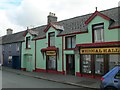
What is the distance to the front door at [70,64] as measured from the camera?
20641 mm

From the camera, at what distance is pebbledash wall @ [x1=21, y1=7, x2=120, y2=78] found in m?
16.6

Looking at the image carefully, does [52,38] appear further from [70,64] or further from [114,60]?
[114,60]

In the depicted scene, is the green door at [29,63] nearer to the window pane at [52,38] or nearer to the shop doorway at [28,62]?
the shop doorway at [28,62]

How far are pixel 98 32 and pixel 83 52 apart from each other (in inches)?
96.3

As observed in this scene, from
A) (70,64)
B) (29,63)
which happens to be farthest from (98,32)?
(29,63)

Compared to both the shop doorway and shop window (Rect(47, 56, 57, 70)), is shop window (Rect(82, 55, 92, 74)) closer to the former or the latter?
shop window (Rect(47, 56, 57, 70))

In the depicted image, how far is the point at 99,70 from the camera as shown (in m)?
17.5

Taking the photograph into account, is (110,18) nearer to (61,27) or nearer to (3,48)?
(61,27)

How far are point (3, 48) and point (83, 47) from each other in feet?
73.9

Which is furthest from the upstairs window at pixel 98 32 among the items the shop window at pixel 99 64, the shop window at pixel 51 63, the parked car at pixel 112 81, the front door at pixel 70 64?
the parked car at pixel 112 81

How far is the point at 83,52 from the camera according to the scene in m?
18.7

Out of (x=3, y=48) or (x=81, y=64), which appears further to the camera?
(x=3, y=48)

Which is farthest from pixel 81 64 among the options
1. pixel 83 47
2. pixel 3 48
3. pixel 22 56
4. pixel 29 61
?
pixel 3 48

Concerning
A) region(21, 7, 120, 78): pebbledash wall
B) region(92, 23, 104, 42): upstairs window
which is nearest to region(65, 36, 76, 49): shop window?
region(21, 7, 120, 78): pebbledash wall
